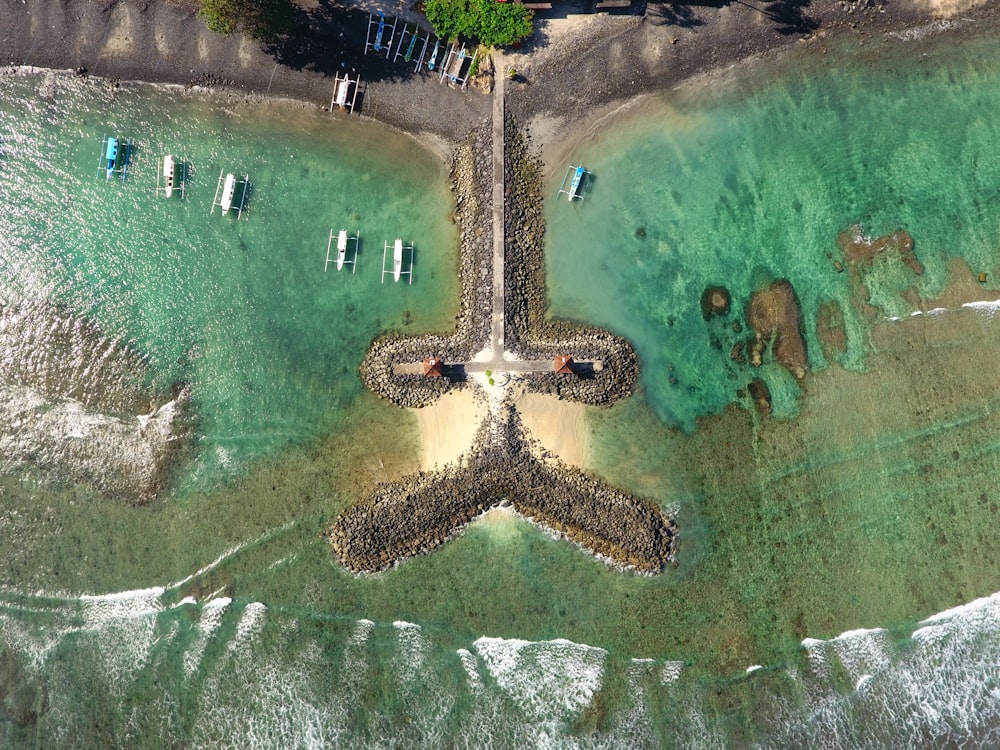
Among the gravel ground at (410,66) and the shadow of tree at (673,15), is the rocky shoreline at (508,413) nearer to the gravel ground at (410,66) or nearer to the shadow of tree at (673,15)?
the gravel ground at (410,66)

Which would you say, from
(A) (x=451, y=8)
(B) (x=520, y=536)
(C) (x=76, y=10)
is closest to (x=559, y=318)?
(B) (x=520, y=536)

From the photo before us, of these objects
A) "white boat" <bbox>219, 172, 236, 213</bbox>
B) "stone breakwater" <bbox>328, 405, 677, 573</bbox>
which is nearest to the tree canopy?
"white boat" <bbox>219, 172, 236, 213</bbox>

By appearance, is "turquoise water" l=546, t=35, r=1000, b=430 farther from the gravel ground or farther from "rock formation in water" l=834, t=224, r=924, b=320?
the gravel ground

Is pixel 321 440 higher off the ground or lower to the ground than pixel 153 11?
lower

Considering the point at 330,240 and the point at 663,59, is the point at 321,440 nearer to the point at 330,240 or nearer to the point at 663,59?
the point at 330,240

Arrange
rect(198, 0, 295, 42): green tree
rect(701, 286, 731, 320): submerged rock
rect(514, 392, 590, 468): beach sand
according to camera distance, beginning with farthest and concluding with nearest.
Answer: rect(701, 286, 731, 320): submerged rock, rect(514, 392, 590, 468): beach sand, rect(198, 0, 295, 42): green tree

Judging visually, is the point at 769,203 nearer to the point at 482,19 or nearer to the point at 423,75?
the point at 482,19
